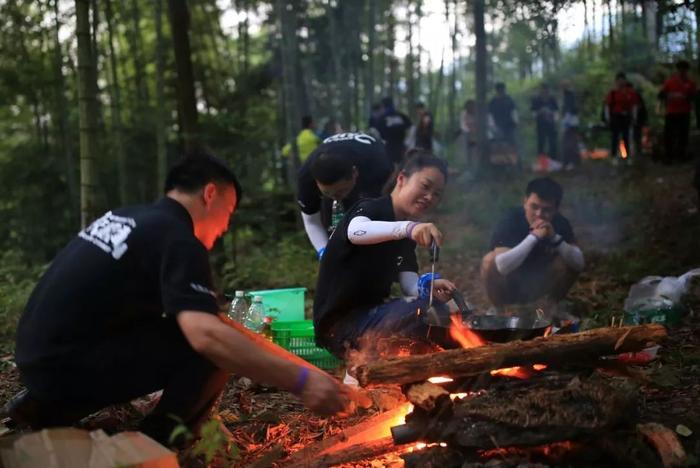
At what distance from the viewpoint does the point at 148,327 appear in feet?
9.46

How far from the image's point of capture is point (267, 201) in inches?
499

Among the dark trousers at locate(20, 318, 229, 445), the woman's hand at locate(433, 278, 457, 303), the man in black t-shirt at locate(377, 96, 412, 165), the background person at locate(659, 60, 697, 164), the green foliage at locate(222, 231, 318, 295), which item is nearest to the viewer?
the dark trousers at locate(20, 318, 229, 445)

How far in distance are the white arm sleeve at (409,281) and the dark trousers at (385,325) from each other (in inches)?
13.9

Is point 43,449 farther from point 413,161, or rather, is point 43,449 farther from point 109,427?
point 413,161

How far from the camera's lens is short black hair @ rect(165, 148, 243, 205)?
292cm

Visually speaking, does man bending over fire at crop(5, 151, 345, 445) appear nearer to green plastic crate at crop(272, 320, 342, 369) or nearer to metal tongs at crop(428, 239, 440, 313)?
metal tongs at crop(428, 239, 440, 313)

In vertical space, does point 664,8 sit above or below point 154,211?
above

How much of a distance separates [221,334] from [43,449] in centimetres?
83

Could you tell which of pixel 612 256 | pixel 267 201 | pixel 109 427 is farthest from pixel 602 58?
pixel 109 427

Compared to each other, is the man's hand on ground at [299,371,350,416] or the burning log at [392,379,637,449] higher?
the man's hand on ground at [299,371,350,416]

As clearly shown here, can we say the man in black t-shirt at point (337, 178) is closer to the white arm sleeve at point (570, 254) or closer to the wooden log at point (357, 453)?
the white arm sleeve at point (570, 254)

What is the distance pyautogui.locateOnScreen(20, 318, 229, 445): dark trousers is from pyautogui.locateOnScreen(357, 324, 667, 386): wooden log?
2.38 feet

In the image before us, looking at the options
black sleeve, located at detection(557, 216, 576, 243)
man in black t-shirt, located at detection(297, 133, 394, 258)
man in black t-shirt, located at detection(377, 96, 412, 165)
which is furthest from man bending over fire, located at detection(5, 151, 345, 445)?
man in black t-shirt, located at detection(377, 96, 412, 165)

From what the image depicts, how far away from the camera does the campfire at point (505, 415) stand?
2.68m
